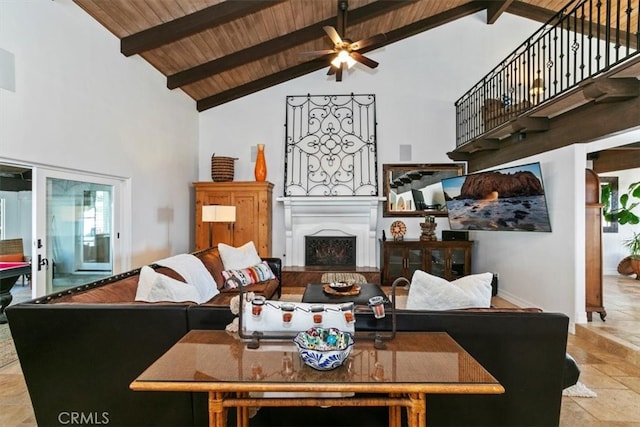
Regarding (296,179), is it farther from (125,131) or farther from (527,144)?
(527,144)

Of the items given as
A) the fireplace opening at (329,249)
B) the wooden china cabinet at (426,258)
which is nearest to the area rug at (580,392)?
the wooden china cabinet at (426,258)

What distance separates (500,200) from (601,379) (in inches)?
95.8

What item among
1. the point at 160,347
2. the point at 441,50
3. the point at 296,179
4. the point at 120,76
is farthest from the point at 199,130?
the point at 160,347

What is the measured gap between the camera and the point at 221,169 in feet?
19.9

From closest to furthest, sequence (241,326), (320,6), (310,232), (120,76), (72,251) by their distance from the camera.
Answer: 1. (241,326)
2. (72,251)
3. (120,76)
4. (320,6)
5. (310,232)

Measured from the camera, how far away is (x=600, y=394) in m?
2.51

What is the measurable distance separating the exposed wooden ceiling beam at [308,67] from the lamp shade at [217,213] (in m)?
2.42

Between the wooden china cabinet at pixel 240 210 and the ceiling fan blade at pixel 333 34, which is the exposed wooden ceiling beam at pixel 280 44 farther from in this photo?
the wooden china cabinet at pixel 240 210

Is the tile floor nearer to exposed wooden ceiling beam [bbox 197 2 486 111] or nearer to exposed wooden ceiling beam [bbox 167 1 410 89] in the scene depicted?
exposed wooden ceiling beam [bbox 167 1 410 89]

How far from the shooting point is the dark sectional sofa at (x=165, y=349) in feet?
5.80

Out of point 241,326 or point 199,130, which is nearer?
point 241,326

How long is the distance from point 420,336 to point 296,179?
5.05 metres

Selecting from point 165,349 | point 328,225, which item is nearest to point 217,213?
point 328,225

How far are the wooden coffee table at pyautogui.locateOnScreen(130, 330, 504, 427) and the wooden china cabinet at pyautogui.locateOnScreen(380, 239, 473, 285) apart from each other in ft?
14.5
